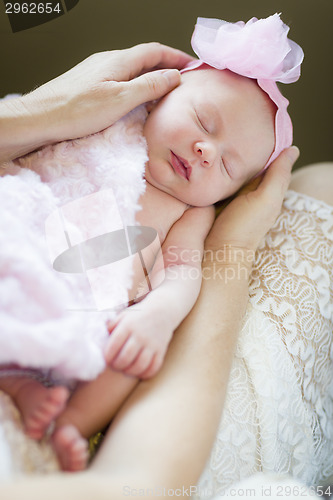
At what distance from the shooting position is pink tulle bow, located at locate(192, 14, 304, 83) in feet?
3.79

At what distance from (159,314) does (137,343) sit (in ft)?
0.27

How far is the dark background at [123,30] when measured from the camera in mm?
1505

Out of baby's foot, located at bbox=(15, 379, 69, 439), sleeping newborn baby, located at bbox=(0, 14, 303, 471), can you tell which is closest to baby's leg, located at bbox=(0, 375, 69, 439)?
baby's foot, located at bbox=(15, 379, 69, 439)

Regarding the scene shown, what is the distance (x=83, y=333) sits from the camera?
727mm

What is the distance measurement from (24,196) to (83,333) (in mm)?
310

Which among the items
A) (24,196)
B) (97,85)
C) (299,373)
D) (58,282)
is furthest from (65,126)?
(299,373)

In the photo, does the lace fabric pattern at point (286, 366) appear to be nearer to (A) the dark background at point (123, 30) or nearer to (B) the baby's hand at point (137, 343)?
(B) the baby's hand at point (137, 343)

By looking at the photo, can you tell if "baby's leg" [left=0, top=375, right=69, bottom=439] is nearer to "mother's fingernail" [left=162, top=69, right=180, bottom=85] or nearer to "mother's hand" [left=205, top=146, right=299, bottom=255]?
"mother's hand" [left=205, top=146, right=299, bottom=255]

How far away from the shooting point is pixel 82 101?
1051 millimetres

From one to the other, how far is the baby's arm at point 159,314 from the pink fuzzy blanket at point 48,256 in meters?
0.03

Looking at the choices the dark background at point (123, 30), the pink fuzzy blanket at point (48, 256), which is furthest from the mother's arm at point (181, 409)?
the dark background at point (123, 30)

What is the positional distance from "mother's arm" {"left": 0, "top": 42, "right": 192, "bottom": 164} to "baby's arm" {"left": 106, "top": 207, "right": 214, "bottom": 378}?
0.34m

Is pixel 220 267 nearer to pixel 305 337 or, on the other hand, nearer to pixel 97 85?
pixel 305 337

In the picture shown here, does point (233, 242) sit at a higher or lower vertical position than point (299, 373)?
higher
